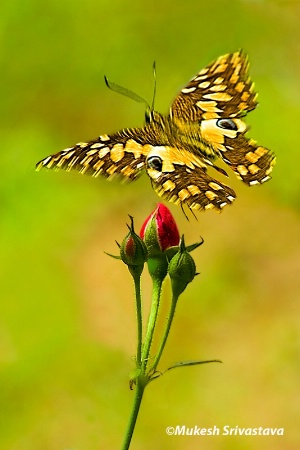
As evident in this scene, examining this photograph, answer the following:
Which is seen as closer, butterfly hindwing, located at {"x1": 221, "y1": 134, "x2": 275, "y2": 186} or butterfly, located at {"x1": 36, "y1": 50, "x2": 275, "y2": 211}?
butterfly, located at {"x1": 36, "y1": 50, "x2": 275, "y2": 211}

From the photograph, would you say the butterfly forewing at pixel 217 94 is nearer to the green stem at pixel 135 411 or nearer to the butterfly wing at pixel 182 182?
the butterfly wing at pixel 182 182

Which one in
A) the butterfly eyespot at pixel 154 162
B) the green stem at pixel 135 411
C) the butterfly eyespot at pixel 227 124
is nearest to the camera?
the green stem at pixel 135 411

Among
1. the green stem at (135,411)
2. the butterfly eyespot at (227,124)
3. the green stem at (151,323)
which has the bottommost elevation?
the green stem at (135,411)

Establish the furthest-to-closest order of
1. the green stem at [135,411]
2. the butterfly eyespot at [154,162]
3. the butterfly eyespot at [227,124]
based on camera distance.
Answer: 1. the butterfly eyespot at [227,124]
2. the butterfly eyespot at [154,162]
3. the green stem at [135,411]

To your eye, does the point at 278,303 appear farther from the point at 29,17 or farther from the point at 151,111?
the point at 29,17

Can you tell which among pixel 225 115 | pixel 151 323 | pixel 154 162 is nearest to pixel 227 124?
pixel 225 115

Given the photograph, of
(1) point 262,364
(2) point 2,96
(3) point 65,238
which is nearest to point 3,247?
(3) point 65,238

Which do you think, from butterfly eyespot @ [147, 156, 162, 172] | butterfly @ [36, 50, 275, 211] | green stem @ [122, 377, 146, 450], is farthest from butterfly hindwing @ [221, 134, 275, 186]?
green stem @ [122, 377, 146, 450]

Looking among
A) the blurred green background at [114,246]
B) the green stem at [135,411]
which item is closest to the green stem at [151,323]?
the green stem at [135,411]

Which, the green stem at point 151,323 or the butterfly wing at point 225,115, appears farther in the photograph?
the butterfly wing at point 225,115

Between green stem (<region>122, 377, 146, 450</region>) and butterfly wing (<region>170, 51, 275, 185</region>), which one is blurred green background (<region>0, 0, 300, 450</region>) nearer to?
butterfly wing (<region>170, 51, 275, 185</region>)
